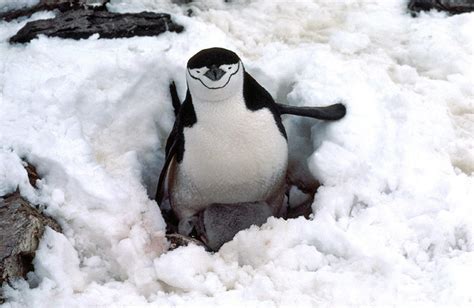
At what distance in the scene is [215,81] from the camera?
224cm

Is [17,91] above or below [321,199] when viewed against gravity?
above

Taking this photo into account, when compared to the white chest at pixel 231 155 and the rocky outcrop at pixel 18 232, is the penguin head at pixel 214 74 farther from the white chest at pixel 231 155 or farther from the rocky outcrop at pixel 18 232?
the rocky outcrop at pixel 18 232

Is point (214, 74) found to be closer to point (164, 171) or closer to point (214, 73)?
point (214, 73)

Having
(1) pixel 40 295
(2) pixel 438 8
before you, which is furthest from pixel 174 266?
(2) pixel 438 8

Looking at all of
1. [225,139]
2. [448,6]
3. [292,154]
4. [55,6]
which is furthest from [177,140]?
[448,6]

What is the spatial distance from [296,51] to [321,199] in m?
0.87

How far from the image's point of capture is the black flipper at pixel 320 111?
8.05ft

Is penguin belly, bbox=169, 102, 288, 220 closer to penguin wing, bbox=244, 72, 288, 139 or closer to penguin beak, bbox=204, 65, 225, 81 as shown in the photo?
penguin wing, bbox=244, 72, 288, 139

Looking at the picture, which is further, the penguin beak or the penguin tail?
the penguin tail

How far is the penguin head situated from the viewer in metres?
2.22

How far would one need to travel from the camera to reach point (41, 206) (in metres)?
2.05

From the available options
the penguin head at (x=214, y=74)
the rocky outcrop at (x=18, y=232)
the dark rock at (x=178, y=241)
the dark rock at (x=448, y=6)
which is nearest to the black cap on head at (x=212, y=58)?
the penguin head at (x=214, y=74)

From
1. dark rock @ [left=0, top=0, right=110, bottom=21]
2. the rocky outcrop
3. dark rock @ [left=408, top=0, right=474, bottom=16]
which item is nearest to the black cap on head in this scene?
the rocky outcrop

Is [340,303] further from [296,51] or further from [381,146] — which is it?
[296,51]
